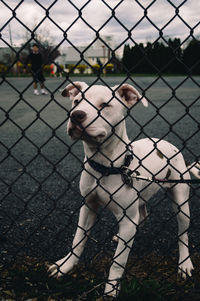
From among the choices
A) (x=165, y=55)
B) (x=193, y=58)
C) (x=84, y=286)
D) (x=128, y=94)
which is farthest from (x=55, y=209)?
(x=193, y=58)

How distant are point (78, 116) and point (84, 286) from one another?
3.71 ft

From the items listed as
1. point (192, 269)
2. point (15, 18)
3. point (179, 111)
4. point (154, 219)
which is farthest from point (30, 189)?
point (179, 111)

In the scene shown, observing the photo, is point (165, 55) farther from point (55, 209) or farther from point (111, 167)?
point (111, 167)

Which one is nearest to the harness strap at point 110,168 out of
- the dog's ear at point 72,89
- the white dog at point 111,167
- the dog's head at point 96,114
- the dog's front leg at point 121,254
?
the white dog at point 111,167

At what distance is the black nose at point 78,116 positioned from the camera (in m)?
1.68

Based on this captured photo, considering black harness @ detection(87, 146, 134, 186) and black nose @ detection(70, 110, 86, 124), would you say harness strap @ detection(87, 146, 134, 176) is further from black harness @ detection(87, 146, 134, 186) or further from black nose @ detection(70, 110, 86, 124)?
black nose @ detection(70, 110, 86, 124)

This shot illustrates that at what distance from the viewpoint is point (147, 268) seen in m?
2.23

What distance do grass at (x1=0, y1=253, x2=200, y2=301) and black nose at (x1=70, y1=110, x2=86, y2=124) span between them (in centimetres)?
104

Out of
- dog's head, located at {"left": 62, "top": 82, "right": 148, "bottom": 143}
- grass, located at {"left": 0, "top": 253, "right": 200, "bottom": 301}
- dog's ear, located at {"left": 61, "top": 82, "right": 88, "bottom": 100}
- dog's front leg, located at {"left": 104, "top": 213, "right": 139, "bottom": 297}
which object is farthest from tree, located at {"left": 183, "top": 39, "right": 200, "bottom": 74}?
grass, located at {"left": 0, "top": 253, "right": 200, "bottom": 301}

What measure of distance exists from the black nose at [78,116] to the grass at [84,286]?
104cm

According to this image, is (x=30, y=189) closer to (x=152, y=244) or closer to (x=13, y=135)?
(x=152, y=244)

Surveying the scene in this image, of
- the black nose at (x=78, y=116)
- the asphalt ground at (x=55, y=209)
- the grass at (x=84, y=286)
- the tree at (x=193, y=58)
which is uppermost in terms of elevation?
the tree at (x=193, y=58)

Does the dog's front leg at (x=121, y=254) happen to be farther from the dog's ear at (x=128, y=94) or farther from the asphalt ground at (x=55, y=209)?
the dog's ear at (x=128, y=94)

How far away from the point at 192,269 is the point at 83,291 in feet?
2.88
